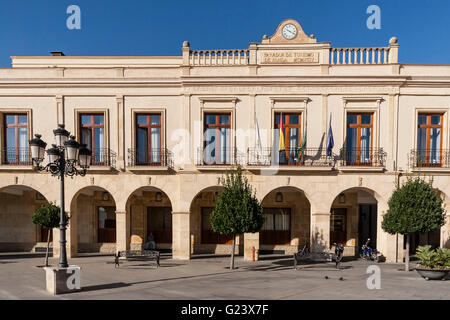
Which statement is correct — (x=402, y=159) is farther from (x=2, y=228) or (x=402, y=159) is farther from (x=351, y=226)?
(x=2, y=228)

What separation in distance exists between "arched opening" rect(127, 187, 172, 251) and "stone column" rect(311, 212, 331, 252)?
911 cm

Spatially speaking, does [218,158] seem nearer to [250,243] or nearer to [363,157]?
[250,243]

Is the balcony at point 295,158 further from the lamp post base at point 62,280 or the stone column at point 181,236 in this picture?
the lamp post base at point 62,280

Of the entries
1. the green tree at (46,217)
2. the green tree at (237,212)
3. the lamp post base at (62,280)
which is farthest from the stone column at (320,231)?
the green tree at (46,217)

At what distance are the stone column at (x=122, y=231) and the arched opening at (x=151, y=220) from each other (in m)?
2.54

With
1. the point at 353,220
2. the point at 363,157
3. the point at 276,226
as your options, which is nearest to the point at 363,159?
the point at 363,157

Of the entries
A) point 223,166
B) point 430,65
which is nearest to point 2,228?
point 223,166

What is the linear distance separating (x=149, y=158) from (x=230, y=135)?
4897 mm

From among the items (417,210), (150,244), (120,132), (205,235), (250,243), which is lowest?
(150,244)

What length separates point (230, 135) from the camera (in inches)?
672

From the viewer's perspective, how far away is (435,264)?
39.7 ft

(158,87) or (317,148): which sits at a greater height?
(158,87)

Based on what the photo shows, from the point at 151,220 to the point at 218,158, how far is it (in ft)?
22.4

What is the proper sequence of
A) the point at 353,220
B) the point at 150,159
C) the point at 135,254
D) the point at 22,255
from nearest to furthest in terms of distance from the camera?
the point at 135,254
the point at 150,159
the point at 22,255
the point at 353,220
